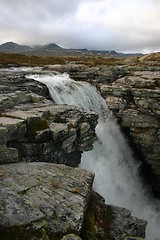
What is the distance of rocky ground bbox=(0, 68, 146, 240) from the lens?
1445 cm

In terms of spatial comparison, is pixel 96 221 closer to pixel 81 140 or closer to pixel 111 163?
pixel 81 140

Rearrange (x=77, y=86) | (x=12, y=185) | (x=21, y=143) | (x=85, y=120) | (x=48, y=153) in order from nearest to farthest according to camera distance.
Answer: (x=12, y=185)
(x=21, y=143)
(x=48, y=153)
(x=85, y=120)
(x=77, y=86)

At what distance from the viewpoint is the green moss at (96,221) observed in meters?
17.7

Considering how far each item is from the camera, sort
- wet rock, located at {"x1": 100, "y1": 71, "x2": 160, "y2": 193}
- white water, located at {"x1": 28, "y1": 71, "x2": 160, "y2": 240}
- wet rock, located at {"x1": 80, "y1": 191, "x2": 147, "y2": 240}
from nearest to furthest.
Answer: wet rock, located at {"x1": 80, "y1": 191, "x2": 147, "y2": 240}, white water, located at {"x1": 28, "y1": 71, "x2": 160, "y2": 240}, wet rock, located at {"x1": 100, "y1": 71, "x2": 160, "y2": 193}

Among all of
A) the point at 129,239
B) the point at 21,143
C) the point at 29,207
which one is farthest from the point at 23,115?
the point at 129,239

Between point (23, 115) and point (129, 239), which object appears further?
point (23, 115)

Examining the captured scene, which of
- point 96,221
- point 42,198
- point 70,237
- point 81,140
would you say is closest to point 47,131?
point 81,140

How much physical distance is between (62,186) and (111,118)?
32.5 metres

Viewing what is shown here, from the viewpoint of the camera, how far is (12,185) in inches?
636

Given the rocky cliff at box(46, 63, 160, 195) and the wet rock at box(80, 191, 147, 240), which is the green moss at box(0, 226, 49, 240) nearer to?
the wet rock at box(80, 191, 147, 240)

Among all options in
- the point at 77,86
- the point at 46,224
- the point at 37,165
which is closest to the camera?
the point at 46,224

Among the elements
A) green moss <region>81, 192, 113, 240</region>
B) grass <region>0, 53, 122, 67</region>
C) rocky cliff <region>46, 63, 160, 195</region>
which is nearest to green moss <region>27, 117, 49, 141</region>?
green moss <region>81, 192, 113, 240</region>

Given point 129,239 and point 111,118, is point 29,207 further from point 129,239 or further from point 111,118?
point 111,118

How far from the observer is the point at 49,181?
59.1 feet
